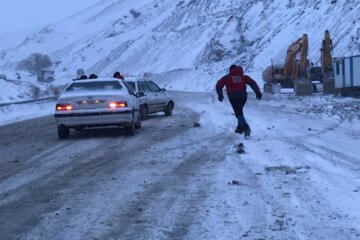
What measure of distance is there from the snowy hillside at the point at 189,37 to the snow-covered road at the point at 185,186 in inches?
1669

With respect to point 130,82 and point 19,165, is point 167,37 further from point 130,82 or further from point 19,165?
point 19,165

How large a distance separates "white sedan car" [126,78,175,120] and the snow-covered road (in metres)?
5.38

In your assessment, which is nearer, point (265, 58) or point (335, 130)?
point (335, 130)

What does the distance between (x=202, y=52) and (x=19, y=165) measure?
80707 millimetres

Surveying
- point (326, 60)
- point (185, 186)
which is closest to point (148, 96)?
point (185, 186)

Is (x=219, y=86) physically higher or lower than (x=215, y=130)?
higher

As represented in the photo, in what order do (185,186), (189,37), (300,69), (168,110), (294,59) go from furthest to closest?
1. (189,37)
2. (294,59)
3. (300,69)
4. (168,110)
5. (185,186)

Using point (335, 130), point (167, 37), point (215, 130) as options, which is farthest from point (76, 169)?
point (167, 37)

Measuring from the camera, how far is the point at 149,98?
22375 millimetres

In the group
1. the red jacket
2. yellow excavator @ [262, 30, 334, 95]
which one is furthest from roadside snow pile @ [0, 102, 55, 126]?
yellow excavator @ [262, 30, 334, 95]

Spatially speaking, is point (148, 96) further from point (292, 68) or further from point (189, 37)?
point (189, 37)

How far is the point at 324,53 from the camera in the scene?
42938 millimetres

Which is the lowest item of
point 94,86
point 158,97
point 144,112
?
point 144,112

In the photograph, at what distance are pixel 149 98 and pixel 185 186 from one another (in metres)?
13.1
